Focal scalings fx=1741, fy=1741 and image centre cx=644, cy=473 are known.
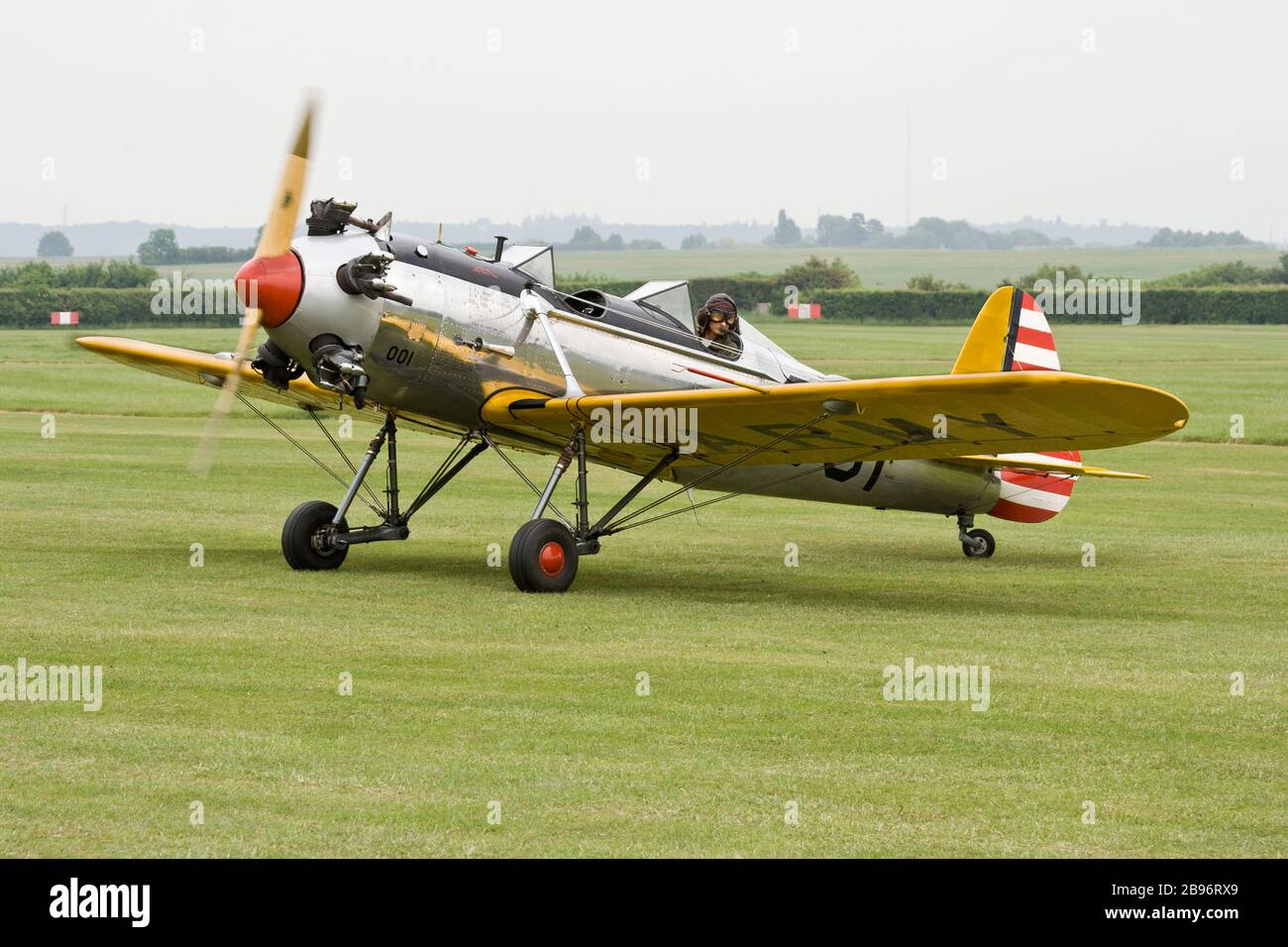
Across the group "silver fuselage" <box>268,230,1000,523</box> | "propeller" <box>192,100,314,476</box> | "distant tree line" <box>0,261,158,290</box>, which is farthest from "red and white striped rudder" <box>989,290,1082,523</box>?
"distant tree line" <box>0,261,158,290</box>

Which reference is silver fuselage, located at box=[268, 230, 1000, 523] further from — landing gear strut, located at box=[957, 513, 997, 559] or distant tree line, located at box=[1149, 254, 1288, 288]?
distant tree line, located at box=[1149, 254, 1288, 288]

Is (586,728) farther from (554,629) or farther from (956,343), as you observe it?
(956,343)

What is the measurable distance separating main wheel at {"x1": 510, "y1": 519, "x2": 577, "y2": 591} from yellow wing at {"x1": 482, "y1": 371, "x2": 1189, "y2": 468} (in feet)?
3.20

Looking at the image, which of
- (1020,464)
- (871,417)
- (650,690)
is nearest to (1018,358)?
(1020,464)

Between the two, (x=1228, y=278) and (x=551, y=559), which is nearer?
(x=551, y=559)

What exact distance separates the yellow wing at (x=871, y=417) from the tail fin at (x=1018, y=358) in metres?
3.33

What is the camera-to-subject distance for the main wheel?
44.4ft

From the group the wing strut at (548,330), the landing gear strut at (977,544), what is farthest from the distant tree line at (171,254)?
the wing strut at (548,330)

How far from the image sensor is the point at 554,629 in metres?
11.9

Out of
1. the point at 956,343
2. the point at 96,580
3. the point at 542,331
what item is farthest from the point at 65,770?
the point at 956,343

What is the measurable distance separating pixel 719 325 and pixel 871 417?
9.25ft

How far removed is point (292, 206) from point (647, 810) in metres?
7.19

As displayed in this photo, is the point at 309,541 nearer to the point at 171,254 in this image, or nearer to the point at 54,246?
the point at 171,254

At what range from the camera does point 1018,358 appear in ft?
57.2
